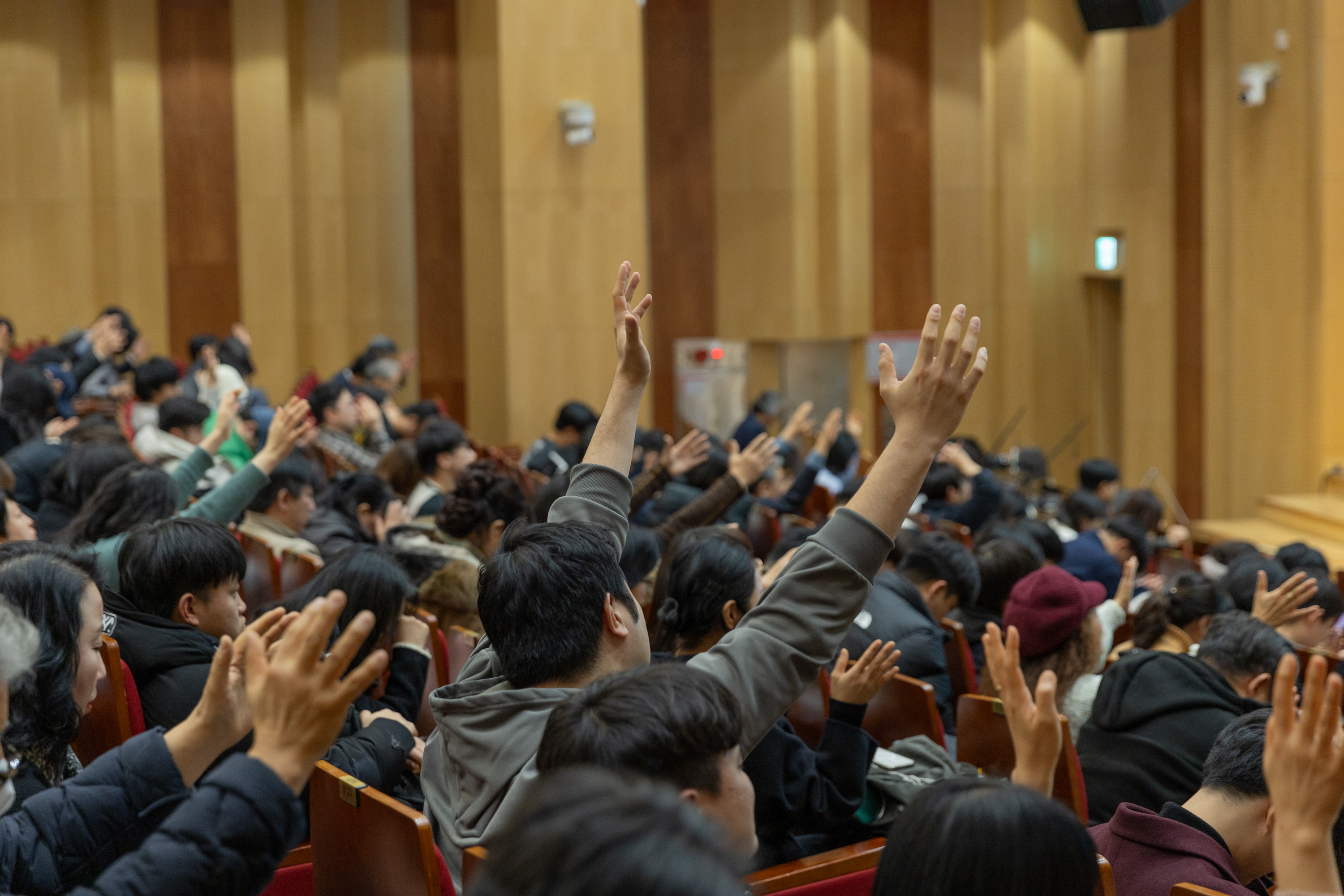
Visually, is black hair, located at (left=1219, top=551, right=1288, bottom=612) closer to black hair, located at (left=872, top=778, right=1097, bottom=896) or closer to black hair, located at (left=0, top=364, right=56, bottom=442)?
black hair, located at (left=872, top=778, right=1097, bottom=896)

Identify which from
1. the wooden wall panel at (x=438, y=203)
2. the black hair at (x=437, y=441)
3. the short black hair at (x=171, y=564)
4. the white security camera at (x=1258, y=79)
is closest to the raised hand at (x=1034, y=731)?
the short black hair at (x=171, y=564)

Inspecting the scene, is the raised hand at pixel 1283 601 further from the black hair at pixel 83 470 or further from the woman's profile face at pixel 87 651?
the black hair at pixel 83 470

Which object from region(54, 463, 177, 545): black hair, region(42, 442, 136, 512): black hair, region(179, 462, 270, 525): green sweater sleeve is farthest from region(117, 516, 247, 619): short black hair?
region(42, 442, 136, 512): black hair

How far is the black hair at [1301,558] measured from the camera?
5383mm

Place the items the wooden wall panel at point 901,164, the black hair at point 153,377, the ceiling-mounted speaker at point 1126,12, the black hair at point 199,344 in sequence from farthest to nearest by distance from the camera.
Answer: the wooden wall panel at point 901,164 < the black hair at point 199,344 < the black hair at point 153,377 < the ceiling-mounted speaker at point 1126,12

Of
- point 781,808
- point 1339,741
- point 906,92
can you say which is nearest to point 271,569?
point 781,808

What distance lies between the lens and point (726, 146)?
13.3m

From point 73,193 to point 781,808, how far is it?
12.1 meters

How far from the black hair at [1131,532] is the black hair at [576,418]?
13.6 ft

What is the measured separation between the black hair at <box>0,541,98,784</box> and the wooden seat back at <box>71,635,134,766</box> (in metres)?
0.39

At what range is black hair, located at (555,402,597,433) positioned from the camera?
9.52 m

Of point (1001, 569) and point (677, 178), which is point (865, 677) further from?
point (677, 178)

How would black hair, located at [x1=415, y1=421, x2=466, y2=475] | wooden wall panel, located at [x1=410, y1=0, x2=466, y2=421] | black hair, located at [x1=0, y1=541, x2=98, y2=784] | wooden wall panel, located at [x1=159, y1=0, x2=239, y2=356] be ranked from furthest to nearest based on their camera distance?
1. wooden wall panel, located at [x1=410, y1=0, x2=466, y2=421]
2. wooden wall panel, located at [x1=159, y1=0, x2=239, y2=356]
3. black hair, located at [x1=415, y1=421, x2=466, y2=475]
4. black hair, located at [x1=0, y1=541, x2=98, y2=784]

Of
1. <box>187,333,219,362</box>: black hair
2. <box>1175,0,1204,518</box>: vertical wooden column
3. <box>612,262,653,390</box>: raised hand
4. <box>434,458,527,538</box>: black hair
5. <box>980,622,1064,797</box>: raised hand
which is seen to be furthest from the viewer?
<box>1175,0,1204,518</box>: vertical wooden column
